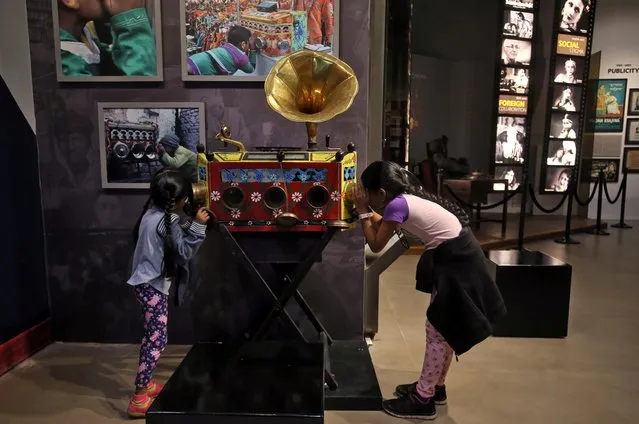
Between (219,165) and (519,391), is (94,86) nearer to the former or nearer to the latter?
(219,165)

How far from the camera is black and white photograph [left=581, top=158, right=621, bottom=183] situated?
28.2ft

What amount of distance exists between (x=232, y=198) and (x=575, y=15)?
8.04m

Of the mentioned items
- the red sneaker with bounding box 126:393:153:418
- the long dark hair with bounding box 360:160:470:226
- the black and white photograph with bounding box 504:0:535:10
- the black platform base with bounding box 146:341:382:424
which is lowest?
the red sneaker with bounding box 126:393:153:418

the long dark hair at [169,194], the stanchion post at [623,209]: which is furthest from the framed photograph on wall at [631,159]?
the long dark hair at [169,194]

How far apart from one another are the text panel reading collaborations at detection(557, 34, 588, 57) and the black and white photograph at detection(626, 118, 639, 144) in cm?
142

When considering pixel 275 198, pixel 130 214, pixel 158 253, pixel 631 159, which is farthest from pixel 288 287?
pixel 631 159

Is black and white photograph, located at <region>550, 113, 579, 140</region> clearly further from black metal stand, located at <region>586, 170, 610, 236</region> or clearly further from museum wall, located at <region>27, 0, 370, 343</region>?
museum wall, located at <region>27, 0, 370, 343</region>

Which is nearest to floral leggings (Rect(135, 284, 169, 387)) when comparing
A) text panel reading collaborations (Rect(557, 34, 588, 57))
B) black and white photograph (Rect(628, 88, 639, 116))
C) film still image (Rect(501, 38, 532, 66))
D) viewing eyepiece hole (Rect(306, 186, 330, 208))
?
viewing eyepiece hole (Rect(306, 186, 330, 208))

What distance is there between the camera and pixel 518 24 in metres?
8.01

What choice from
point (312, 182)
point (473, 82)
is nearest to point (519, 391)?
point (312, 182)

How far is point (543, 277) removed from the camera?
3.50 metres

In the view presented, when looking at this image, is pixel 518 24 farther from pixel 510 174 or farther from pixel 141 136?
pixel 141 136

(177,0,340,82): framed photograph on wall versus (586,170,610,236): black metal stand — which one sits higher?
(177,0,340,82): framed photograph on wall

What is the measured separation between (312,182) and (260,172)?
0.25m
